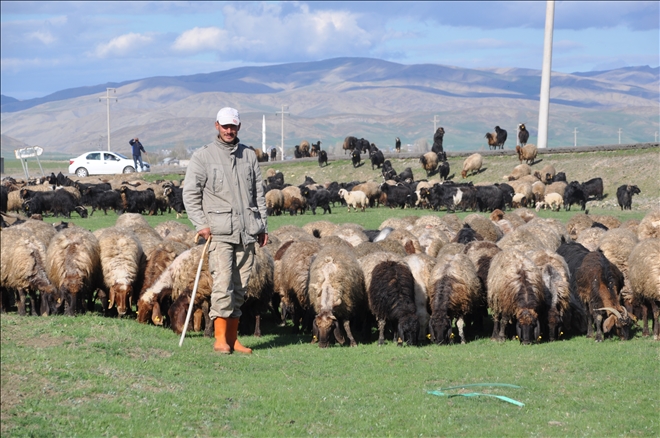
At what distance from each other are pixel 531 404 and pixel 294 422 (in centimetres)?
242

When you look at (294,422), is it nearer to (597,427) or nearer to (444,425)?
(444,425)

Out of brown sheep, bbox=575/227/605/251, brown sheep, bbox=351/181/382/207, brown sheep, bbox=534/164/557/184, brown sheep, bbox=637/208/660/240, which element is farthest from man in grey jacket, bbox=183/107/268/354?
brown sheep, bbox=534/164/557/184

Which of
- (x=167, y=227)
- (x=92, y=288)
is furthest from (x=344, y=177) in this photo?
(x=92, y=288)

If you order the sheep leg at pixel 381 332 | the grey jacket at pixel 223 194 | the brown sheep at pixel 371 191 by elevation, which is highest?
the grey jacket at pixel 223 194

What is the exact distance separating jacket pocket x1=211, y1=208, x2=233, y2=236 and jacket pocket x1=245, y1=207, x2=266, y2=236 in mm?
225

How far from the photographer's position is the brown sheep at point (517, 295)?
11016 mm

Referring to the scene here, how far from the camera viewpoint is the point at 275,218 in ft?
97.5

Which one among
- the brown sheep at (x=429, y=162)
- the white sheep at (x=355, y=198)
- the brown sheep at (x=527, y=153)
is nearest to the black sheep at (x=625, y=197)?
the white sheep at (x=355, y=198)

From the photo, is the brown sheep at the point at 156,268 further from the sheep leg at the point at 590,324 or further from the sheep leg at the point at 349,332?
the sheep leg at the point at 590,324

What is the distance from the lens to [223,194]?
9.65 meters

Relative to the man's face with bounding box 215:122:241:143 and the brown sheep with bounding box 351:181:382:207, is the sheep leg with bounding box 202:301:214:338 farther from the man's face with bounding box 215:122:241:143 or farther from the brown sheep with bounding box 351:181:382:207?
the brown sheep with bounding box 351:181:382:207

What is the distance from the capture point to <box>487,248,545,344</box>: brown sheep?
1102 cm

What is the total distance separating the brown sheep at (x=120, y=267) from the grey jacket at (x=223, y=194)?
2.80m

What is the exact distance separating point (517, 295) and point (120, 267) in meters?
5.80
